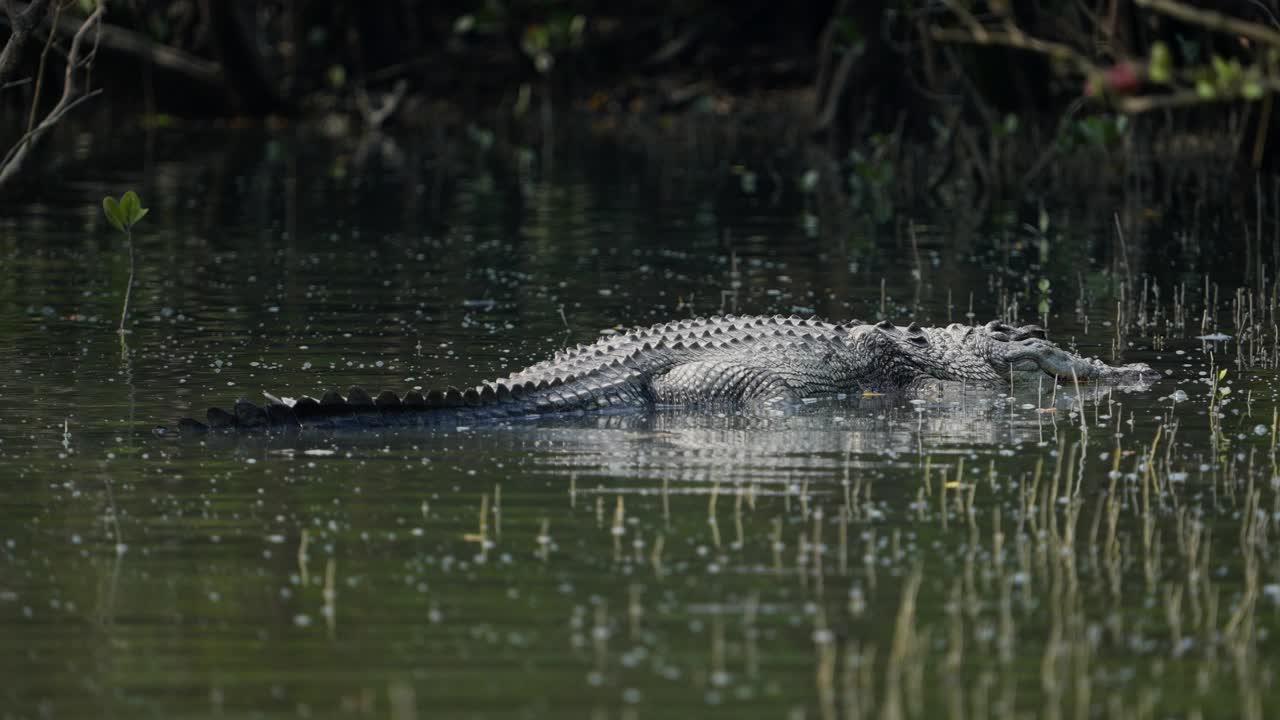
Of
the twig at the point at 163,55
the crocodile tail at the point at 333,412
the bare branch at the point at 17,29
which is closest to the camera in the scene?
the crocodile tail at the point at 333,412

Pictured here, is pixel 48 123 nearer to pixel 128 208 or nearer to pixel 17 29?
pixel 17 29

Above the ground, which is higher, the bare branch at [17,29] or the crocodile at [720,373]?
the bare branch at [17,29]

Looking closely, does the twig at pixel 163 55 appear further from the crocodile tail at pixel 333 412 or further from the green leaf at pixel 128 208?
the crocodile tail at pixel 333 412

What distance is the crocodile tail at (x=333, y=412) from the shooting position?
36.8ft

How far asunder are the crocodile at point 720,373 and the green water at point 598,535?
24 centimetres

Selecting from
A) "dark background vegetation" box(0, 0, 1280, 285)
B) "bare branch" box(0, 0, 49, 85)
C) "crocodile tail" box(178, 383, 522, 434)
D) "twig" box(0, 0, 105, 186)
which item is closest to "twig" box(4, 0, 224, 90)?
"dark background vegetation" box(0, 0, 1280, 285)

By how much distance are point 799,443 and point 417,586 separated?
3.80 m

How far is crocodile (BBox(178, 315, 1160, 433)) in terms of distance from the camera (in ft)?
37.6

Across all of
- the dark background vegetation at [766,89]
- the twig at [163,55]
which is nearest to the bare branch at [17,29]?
the dark background vegetation at [766,89]

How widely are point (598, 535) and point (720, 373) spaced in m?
4.19

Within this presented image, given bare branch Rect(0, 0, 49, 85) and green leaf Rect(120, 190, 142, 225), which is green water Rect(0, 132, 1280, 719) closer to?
green leaf Rect(120, 190, 142, 225)

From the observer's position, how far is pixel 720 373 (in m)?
13.0

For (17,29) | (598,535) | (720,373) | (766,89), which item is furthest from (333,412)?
(766,89)

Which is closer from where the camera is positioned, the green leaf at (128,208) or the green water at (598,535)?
the green water at (598,535)
